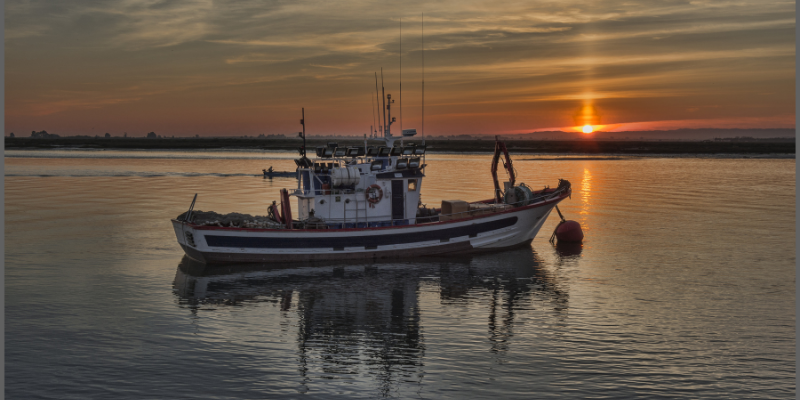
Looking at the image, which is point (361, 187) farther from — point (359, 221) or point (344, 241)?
point (344, 241)

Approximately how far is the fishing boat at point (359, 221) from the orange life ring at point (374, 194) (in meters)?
0.03

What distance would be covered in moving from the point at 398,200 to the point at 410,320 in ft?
34.2

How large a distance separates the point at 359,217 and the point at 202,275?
7.00 metres

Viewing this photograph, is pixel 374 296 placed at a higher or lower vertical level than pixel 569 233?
lower

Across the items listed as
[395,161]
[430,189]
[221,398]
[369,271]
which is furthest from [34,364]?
[430,189]

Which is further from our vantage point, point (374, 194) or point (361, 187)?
point (361, 187)

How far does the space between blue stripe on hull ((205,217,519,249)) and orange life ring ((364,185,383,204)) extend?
1.78 metres

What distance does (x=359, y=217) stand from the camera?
2845 centimetres

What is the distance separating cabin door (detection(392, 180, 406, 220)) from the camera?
1134 inches

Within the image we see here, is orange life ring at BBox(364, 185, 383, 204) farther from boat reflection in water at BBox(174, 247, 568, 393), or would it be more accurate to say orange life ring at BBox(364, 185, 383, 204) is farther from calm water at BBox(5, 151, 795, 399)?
calm water at BBox(5, 151, 795, 399)

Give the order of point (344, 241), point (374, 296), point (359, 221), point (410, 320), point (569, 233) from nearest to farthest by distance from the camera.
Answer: point (410, 320) < point (374, 296) < point (344, 241) < point (359, 221) < point (569, 233)

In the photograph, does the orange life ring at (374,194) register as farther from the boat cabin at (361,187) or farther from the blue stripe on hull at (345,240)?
the blue stripe on hull at (345,240)

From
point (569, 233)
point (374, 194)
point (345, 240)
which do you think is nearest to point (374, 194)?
point (374, 194)

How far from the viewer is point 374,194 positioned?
2842cm
